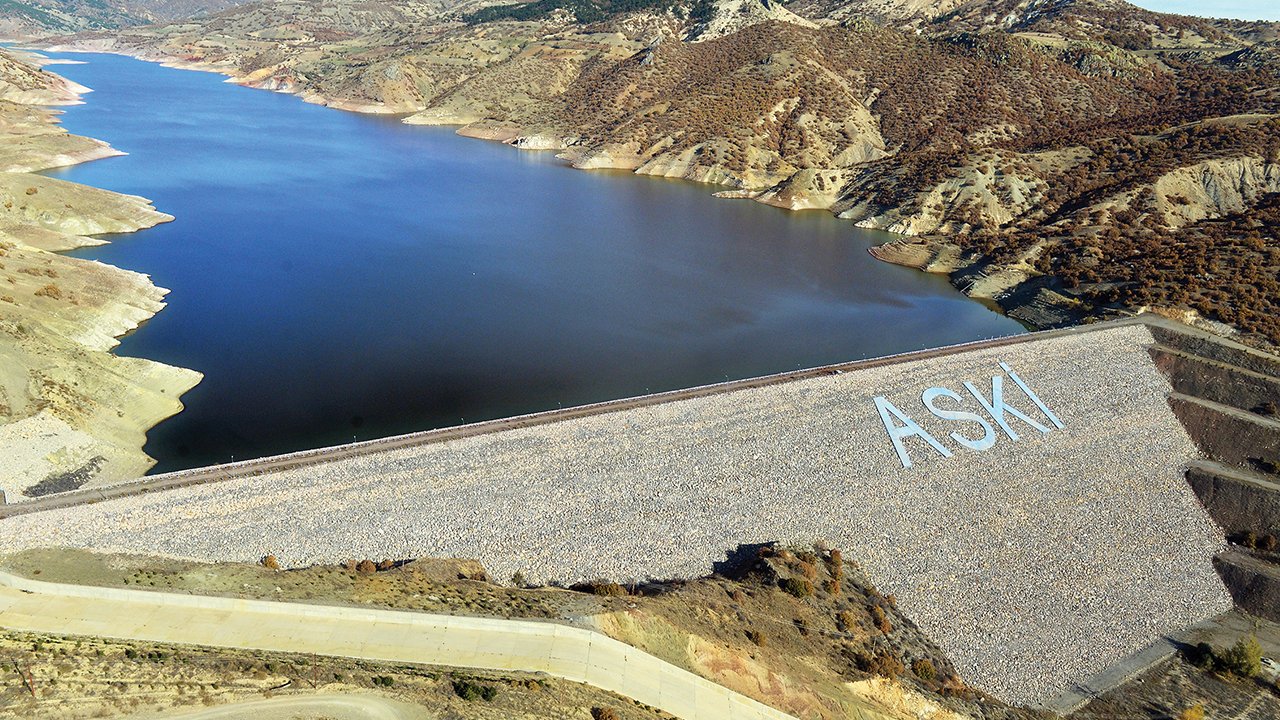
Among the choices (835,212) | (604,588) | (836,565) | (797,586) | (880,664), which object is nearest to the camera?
(880,664)

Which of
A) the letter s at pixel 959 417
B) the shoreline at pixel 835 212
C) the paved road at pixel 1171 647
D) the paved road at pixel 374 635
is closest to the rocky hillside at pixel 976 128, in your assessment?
the shoreline at pixel 835 212

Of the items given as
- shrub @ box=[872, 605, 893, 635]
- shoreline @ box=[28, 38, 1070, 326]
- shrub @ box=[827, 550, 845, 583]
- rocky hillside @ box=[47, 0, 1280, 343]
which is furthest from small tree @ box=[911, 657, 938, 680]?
shoreline @ box=[28, 38, 1070, 326]

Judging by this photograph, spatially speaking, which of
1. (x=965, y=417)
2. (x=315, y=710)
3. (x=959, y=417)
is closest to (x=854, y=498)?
(x=959, y=417)

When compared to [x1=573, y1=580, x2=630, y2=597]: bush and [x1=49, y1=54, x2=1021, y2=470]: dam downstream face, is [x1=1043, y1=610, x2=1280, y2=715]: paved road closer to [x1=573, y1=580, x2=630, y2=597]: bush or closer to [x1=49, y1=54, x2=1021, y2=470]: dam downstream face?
[x1=573, y1=580, x2=630, y2=597]: bush

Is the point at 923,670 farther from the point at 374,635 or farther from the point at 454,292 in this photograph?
the point at 454,292

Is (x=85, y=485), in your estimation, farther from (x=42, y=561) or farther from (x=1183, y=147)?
(x=1183, y=147)
